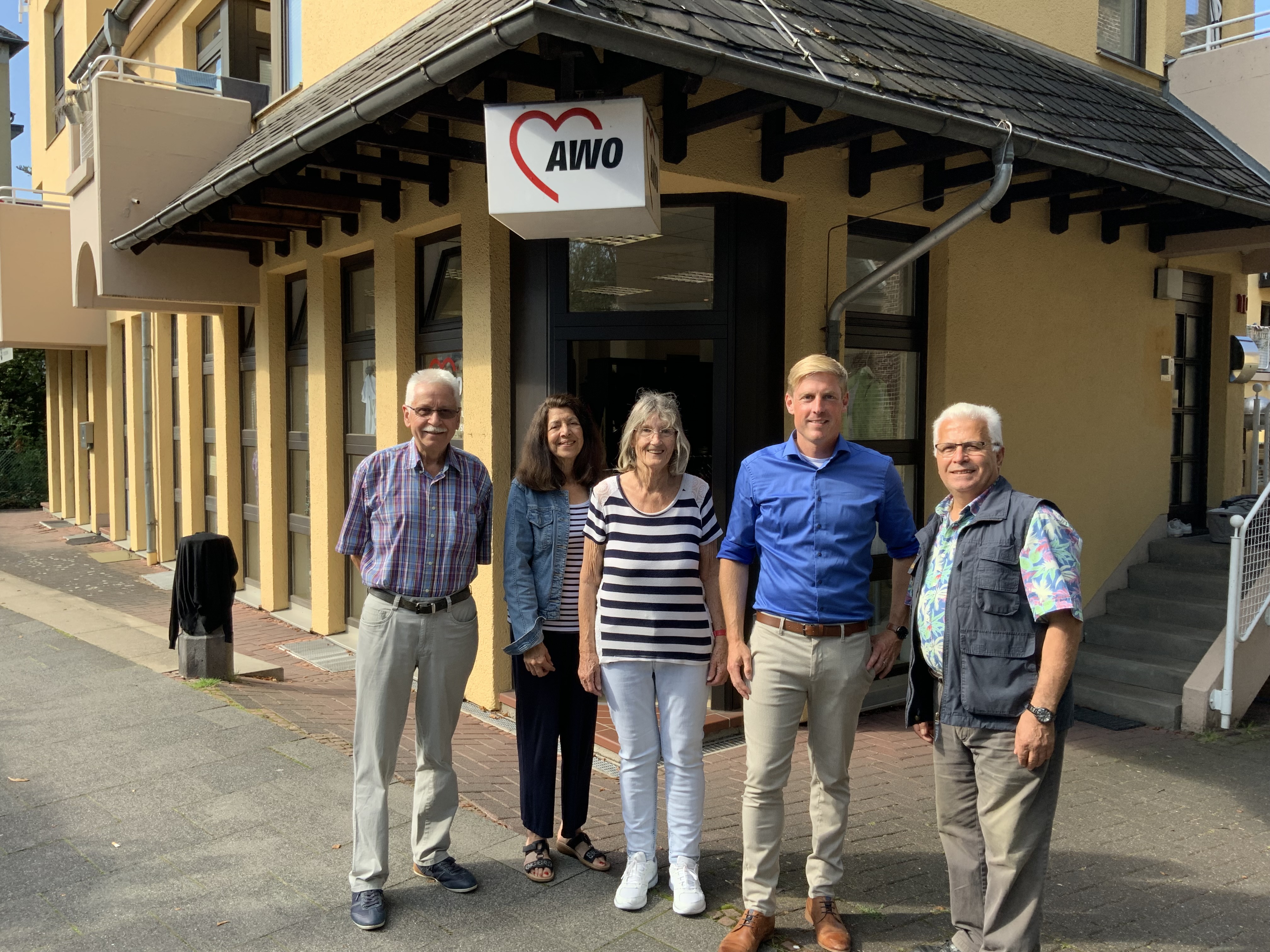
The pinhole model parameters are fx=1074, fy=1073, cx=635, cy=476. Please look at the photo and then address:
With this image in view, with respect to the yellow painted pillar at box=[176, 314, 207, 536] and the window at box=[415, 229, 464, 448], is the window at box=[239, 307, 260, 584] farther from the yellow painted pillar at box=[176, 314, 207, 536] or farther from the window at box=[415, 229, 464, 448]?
the window at box=[415, 229, 464, 448]

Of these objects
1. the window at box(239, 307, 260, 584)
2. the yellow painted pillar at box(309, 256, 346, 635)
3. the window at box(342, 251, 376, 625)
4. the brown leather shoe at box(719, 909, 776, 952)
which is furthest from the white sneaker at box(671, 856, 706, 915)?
the window at box(239, 307, 260, 584)

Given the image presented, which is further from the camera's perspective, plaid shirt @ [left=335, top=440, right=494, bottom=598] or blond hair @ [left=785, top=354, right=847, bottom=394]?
plaid shirt @ [left=335, top=440, right=494, bottom=598]

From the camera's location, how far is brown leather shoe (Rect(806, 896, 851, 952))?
3.39 metres

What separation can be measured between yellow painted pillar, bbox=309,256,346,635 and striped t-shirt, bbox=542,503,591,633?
189 inches

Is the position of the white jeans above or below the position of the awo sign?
below

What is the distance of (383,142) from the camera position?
5.51 m

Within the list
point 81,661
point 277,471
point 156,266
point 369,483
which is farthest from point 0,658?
point 369,483

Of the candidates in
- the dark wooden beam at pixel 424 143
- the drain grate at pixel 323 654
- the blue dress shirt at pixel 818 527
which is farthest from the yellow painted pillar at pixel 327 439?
the blue dress shirt at pixel 818 527

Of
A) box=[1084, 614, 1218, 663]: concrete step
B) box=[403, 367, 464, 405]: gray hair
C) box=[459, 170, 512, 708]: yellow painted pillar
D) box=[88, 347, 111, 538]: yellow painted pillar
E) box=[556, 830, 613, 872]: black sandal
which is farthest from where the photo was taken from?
box=[88, 347, 111, 538]: yellow painted pillar

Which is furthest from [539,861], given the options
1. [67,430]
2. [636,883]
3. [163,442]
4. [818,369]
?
[67,430]

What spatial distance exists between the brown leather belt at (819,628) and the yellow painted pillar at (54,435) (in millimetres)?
19230

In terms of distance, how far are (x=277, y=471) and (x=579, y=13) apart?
6.53 meters

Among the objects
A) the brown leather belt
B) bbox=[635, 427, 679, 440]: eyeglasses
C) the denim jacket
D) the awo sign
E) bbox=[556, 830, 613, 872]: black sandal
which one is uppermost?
the awo sign

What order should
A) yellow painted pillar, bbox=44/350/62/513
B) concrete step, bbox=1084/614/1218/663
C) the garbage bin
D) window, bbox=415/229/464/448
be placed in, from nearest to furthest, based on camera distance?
the garbage bin, window, bbox=415/229/464/448, concrete step, bbox=1084/614/1218/663, yellow painted pillar, bbox=44/350/62/513
